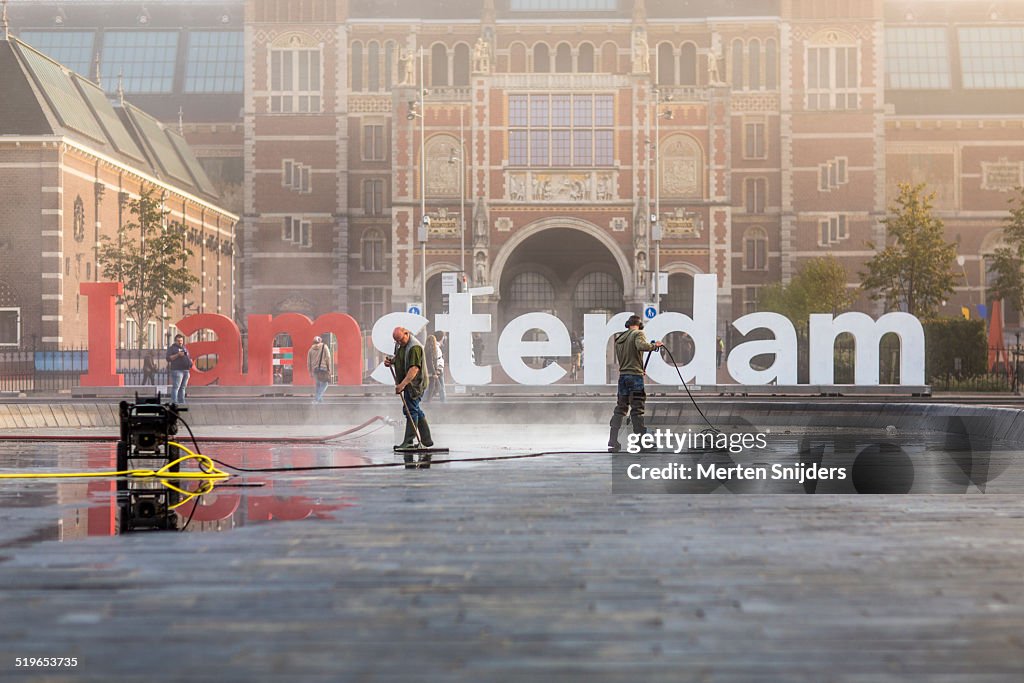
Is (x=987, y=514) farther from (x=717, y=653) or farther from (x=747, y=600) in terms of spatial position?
(x=717, y=653)

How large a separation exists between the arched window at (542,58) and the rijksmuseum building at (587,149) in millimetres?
102

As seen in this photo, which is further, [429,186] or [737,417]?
[429,186]

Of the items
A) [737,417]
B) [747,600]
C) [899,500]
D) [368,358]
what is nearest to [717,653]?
[747,600]

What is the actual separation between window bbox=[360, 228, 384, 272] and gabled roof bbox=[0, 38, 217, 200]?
9052mm

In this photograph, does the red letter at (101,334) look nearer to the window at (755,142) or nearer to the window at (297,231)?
the window at (297,231)

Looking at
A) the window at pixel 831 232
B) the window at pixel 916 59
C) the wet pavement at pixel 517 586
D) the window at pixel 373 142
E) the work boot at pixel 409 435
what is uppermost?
the window at pixel 916 59

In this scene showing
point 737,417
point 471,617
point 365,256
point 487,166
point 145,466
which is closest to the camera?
point 471,617

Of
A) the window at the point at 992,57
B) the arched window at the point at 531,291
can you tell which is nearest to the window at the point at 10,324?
the arched window at the point at 531,291

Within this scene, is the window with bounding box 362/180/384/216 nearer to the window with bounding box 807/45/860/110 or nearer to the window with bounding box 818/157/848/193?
the window with bounding box 807/45/860/110

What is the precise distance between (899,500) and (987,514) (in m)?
1.02

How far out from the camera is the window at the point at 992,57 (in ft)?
226

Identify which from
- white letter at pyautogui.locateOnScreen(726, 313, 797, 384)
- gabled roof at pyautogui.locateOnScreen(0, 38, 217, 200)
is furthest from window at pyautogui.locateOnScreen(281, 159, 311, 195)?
white letter at pyautogui.locateOnScreen(726, 313, 797, 384)

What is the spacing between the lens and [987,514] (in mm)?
9727

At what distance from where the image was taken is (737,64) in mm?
61406
